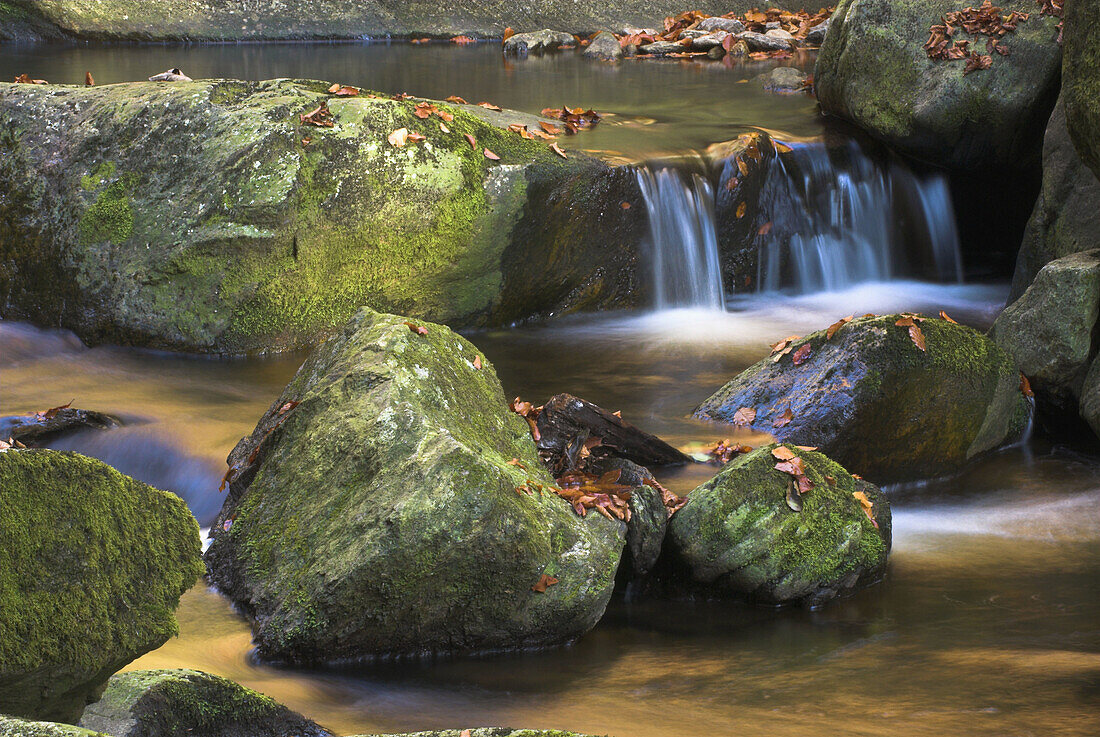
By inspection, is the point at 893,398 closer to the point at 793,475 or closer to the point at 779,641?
the point at 793,475

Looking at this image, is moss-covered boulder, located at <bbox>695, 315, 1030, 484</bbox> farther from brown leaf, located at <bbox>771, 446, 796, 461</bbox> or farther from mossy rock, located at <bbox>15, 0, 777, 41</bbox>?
mossy rock, located at <bbox>15, 0, 777, 41</bbox>

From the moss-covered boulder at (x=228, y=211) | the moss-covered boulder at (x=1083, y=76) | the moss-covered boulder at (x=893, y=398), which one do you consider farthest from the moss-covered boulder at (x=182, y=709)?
the moss-covered boulder at (x=1083, y=76)

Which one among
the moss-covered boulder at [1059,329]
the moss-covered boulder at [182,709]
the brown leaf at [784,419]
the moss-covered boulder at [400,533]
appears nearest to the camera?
the moss-covered boulder at [182,709]

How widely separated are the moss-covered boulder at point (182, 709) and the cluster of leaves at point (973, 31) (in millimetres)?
7691

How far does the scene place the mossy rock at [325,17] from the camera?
1792cm

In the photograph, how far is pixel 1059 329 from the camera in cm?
609

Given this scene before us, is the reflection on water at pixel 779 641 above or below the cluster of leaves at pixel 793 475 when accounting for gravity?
below

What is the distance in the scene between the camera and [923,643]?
386 cm

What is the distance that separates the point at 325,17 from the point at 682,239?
1315 cm

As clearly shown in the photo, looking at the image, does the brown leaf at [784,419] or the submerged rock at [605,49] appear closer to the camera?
the brown leaf at [784,419]

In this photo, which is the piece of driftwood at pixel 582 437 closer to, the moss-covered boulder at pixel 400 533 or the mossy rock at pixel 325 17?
the moss-covered boulder at pixel 400 533

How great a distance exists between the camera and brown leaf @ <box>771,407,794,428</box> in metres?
5.60

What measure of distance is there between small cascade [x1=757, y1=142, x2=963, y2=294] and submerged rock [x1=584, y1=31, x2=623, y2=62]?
8492 millimetres

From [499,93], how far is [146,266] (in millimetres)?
7113
